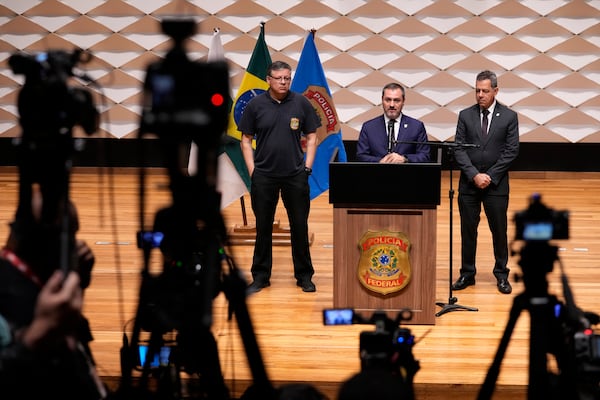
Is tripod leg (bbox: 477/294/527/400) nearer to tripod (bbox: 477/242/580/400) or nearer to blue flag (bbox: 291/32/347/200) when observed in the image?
tripod (bbox: 477/242/580/400)

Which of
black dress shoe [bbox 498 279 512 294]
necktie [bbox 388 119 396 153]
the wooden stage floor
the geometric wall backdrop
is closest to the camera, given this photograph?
the wooden stage floor

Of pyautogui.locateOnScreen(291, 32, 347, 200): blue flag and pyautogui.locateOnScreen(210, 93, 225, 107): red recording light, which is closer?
pyautogui.locateOnScreen(210, 93, 225, 107): red recording light

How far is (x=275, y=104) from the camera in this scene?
18.3 feet

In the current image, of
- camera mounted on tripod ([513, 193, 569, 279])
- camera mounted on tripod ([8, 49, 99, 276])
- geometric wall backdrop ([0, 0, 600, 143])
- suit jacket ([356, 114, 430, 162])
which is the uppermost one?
geometric wall backdrop ([0, 0, 600, 143])

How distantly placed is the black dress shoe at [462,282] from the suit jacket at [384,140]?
948 mm

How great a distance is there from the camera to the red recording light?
2.13 m

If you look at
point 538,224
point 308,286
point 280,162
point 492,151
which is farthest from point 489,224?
point 538,224

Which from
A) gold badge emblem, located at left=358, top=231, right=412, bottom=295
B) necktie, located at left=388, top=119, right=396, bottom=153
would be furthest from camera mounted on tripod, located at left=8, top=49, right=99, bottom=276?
necktie, located at left=388, top=119, right=396, bottom=153

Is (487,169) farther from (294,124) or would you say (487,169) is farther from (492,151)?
(294,124)

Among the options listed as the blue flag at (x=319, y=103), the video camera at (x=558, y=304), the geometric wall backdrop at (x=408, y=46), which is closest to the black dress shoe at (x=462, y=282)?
the blue flag at (x=319, y=103)

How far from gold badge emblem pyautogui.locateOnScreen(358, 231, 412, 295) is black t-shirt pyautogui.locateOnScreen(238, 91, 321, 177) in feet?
3.35

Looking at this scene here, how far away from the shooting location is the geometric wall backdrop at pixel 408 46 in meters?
9.50

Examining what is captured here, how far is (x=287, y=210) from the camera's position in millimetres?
5543

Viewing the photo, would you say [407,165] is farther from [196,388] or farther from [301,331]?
[196,388]
